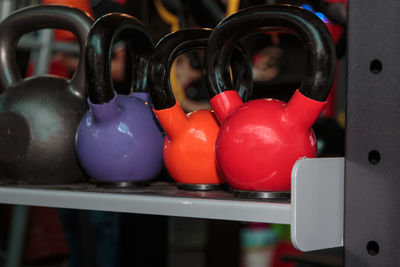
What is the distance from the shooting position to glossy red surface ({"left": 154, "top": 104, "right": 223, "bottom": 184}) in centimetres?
74

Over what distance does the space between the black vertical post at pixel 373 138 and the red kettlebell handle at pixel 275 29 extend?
1.3 inches

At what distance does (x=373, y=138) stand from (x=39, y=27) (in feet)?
1.95

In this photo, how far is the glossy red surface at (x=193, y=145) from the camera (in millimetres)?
739

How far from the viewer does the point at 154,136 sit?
0.81 metres

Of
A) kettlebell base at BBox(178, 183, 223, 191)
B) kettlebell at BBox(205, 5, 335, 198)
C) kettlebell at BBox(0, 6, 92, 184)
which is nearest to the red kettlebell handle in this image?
kettlebell at BBox(205, 5, 335, 198)

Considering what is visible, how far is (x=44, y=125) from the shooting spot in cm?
83

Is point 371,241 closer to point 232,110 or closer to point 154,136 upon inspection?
point 232,110

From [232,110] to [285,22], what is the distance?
0.43 feet

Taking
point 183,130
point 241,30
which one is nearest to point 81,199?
point 183,130

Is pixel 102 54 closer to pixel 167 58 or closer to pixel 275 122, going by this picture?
pixel 167 58

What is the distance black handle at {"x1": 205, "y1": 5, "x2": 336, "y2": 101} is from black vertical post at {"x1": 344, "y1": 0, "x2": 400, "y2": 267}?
0.03 metres

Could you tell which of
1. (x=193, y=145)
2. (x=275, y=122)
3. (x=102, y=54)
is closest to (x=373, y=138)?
(x=275, y=122)

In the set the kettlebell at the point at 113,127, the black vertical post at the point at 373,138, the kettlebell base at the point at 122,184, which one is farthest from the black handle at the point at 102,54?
the black vertical post at the point at 373,138

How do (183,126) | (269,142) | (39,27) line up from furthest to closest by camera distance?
(39,27) → (183,126) → (269,142)
